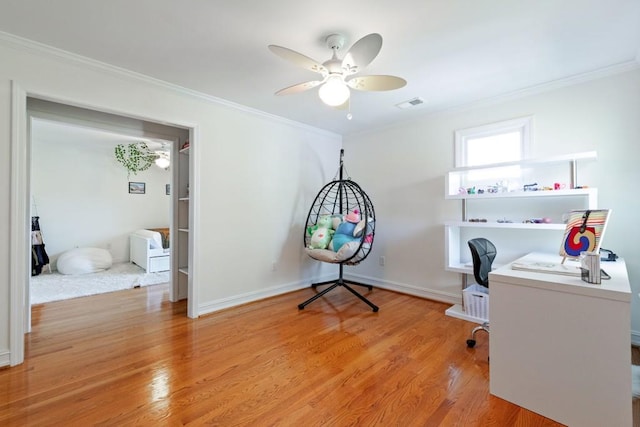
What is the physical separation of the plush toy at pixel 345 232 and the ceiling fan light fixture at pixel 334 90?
1764 mm

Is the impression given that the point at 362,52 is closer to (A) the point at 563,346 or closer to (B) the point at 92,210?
(A) the point at 563,346

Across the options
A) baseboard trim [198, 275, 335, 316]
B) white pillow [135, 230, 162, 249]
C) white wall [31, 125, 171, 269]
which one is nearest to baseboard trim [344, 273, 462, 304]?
baseboard trim [198, 275, 335, 316]

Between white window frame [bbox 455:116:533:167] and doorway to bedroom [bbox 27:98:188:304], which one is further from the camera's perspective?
doorway to bedroom [bbox 27:98:188:304]

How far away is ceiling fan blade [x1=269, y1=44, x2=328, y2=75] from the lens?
5.53 feet

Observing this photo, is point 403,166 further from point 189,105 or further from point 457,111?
point 189,105

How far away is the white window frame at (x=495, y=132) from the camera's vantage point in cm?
294

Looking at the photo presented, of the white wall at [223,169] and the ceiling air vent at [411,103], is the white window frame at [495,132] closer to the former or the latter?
the ceiling air vent at [411,103]

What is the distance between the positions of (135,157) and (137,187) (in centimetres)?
74

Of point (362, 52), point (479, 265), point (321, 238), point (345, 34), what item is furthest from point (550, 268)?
point (321, 238)

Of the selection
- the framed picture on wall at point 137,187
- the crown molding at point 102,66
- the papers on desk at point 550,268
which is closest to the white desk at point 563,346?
the papers on desk at point 550,268

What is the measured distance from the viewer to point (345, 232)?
347 cm

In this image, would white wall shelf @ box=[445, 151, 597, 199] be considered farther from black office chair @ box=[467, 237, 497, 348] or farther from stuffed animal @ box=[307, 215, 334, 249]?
stuffed animal @ box=[307, 215, 334, 249]

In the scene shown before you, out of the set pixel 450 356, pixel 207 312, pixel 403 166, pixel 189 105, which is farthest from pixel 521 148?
pixel 207 312

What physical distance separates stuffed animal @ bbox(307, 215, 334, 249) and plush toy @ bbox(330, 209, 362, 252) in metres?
0.12
